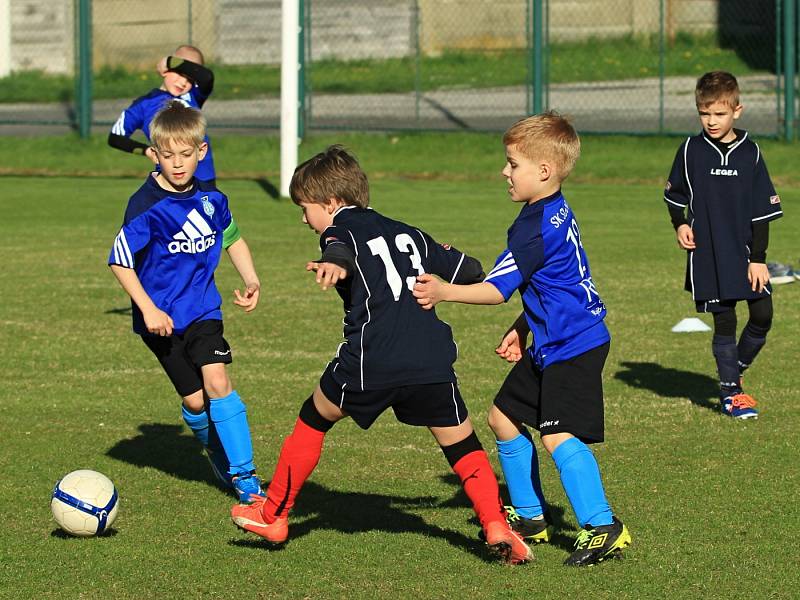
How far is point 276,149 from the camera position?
22.3 metres

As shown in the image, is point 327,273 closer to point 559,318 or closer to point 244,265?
point 559,318

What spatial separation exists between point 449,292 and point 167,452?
272cm

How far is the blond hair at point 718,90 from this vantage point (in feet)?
25.0

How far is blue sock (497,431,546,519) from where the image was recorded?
559 centimetres

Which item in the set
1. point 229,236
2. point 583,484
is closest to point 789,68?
point 229,236

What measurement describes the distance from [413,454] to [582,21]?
1025 inches

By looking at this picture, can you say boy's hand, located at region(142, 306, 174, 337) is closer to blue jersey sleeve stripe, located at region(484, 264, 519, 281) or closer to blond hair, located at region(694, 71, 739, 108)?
blue jersey sleeve stripe, located at region(484, 264, 519, 281)

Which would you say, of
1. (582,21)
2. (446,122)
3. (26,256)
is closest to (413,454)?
(26,256)

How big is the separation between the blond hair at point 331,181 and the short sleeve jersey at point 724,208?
318 cm

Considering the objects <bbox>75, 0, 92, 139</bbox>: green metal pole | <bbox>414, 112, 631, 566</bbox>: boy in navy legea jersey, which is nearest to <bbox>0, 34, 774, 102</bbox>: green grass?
<bbox>75, 0, 92, 139</bbox>: green metal pole

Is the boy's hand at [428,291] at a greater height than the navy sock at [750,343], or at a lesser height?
greater

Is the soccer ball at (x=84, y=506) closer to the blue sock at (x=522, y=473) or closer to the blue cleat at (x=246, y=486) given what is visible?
the blue cleat at (x=246, y=486)

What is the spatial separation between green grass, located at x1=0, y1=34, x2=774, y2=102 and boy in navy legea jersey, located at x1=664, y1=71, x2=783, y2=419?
68.4 ft

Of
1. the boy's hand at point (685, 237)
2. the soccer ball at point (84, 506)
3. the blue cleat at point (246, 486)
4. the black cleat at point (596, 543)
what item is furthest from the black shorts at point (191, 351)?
the boy's hand at point (685, 237)
